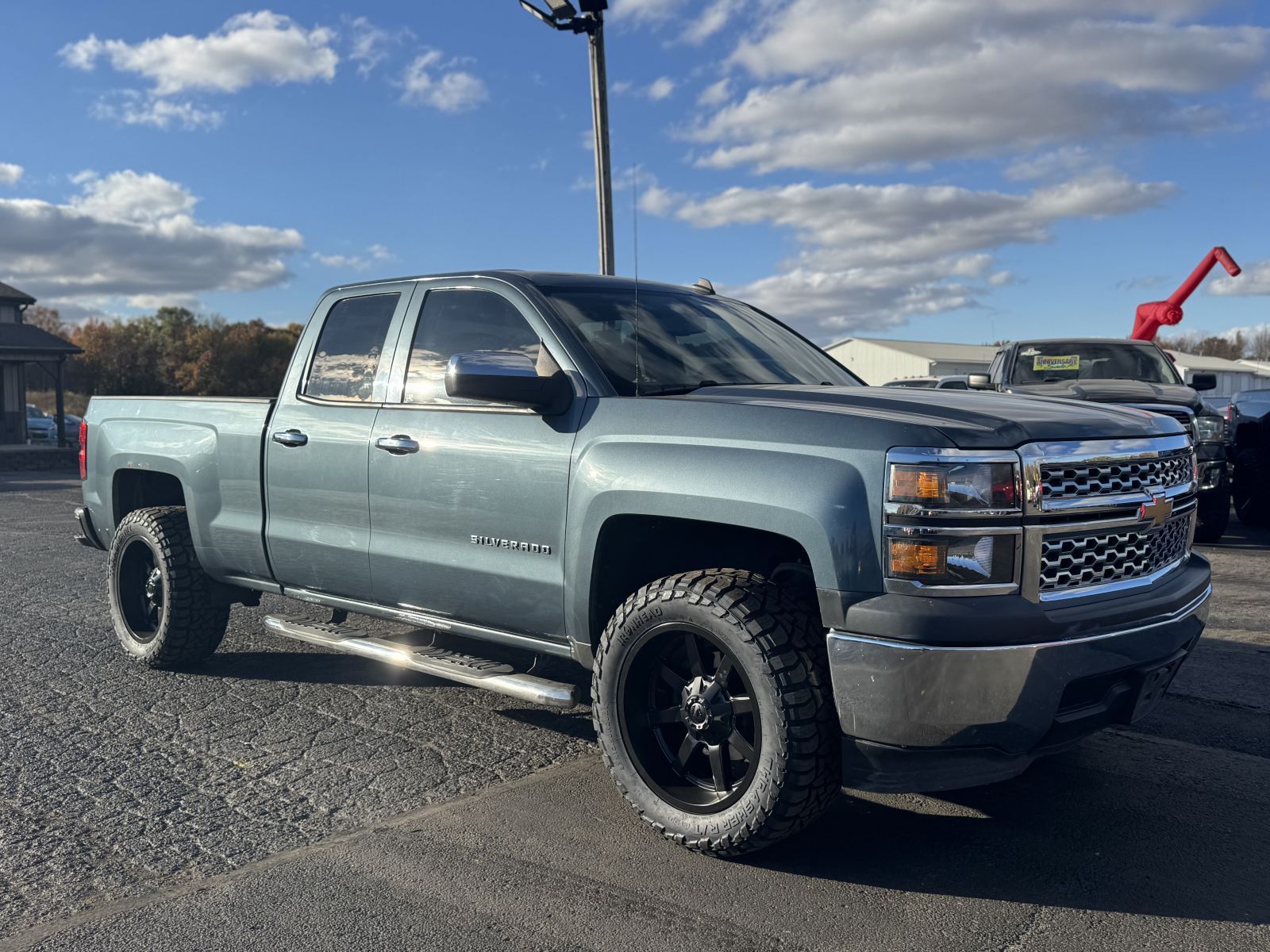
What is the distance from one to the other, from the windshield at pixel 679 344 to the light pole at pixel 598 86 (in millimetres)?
6657

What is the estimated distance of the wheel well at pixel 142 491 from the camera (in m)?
6.23

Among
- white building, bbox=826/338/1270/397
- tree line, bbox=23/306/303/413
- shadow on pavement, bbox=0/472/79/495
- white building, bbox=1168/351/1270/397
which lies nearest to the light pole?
shadow on pavement, bbox=0/472/79/495

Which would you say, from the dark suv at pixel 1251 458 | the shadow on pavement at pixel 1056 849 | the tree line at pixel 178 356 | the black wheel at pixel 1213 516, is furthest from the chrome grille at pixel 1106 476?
the tree line at pixel 178 356

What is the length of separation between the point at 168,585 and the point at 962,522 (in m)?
4.13

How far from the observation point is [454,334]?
4.62 meters

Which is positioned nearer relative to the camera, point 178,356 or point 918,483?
point 918,483

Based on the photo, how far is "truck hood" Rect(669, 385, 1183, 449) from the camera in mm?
3141

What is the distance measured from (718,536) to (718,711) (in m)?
0.63

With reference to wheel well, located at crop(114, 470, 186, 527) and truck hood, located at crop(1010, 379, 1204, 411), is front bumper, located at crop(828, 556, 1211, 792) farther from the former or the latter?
truck hood, located at crop(1010, 379, 1204, 411)

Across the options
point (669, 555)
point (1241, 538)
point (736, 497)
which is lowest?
point (1241, 538)

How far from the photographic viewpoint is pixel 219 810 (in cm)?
380

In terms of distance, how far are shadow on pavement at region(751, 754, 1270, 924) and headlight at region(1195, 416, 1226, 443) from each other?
21.7ft

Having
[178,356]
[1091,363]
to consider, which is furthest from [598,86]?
[178,356]

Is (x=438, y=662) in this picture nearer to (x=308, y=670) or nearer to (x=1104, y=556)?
(x=308, y=670)
